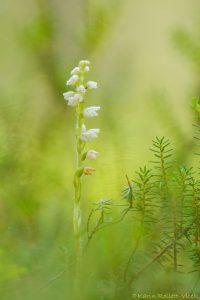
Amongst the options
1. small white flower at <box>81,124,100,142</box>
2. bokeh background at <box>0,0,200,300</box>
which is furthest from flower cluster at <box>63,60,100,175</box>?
bokeh background at <box>0,0,200,300</box>

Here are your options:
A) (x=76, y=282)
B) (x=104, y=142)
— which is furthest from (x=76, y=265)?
(x=104, y=142)

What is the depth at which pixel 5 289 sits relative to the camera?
38 cm

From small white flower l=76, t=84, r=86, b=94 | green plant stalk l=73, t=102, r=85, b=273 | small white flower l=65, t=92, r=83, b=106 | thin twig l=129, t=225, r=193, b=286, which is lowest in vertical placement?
thin twig l=129, t=225, r=193, b=286

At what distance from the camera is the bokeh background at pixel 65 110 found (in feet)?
1.59

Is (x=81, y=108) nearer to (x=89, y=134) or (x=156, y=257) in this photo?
(x=89, y=134)

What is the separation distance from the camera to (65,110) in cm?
98

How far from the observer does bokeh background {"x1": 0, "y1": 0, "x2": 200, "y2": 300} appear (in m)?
0.48

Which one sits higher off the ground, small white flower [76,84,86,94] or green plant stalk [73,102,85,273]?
small white flower [76,84,86,94]

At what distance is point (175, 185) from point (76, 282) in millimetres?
131

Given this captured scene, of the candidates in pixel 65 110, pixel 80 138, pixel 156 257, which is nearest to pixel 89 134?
pixel 80 138

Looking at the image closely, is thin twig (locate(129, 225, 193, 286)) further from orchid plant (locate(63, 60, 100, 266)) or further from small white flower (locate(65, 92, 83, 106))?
small white flower (locate(65, 92, 83, 106))

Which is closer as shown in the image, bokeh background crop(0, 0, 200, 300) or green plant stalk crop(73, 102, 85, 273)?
green plant stalk crop(73, 102, 85, 273)

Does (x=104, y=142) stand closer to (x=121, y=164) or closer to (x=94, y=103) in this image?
(x=121, y=164)

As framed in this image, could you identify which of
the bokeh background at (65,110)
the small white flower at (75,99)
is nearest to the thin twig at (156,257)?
the bokeh background at (65,110)
